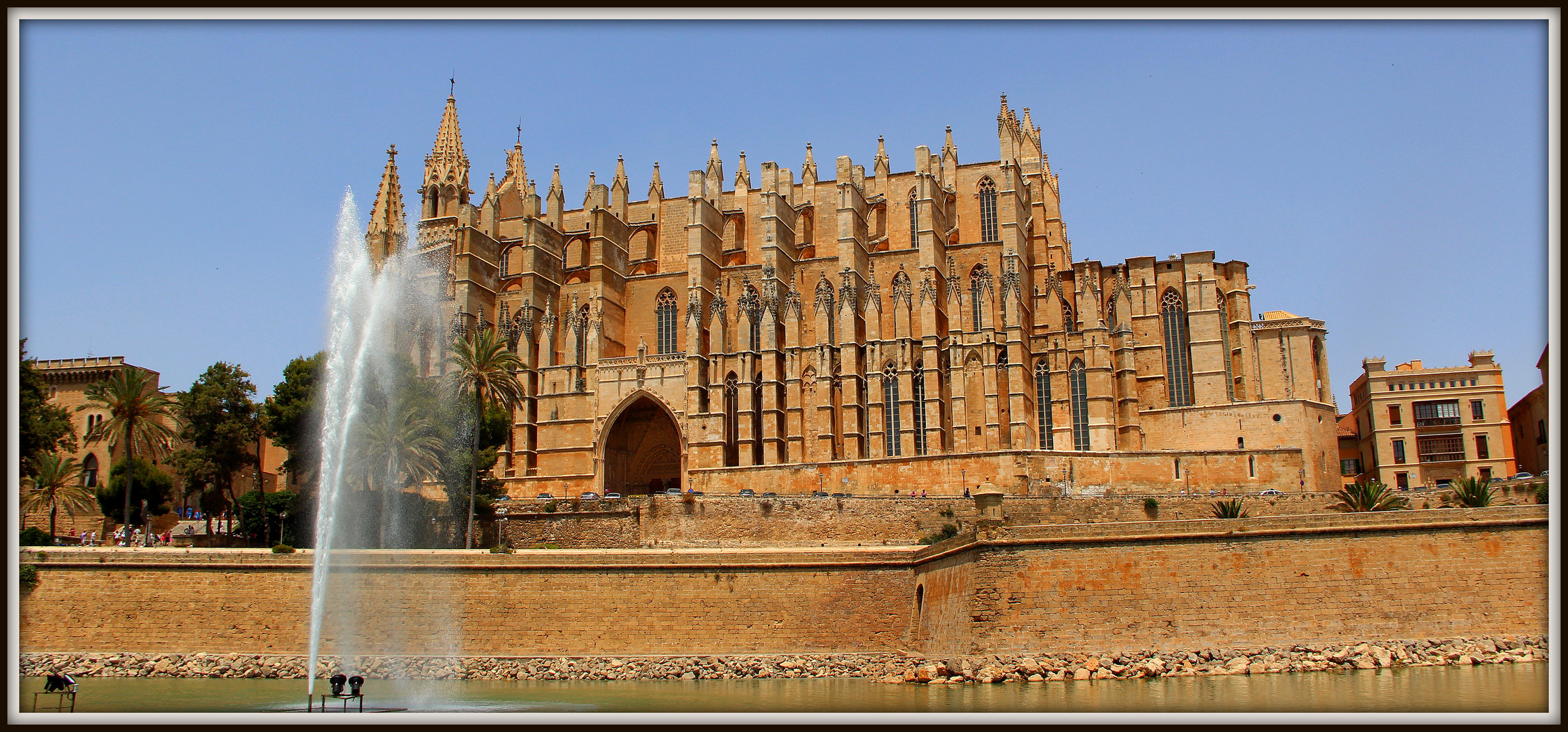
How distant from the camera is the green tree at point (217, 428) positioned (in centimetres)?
4381

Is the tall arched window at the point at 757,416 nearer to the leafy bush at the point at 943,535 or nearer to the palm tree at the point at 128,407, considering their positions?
the leafy bush at the point at 943,535

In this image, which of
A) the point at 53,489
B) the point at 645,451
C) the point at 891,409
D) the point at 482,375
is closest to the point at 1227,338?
the point at 891,409

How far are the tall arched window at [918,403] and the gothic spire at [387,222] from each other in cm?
2489

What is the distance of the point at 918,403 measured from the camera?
49.3m

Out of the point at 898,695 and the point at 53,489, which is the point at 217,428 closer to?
the point at 53,489

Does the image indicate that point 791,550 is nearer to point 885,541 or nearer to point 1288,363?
point 885,541

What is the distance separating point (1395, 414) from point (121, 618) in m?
45.6

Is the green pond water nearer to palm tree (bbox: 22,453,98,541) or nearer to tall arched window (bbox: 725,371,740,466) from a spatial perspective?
palm tree (bbox: 22,453,98,541)

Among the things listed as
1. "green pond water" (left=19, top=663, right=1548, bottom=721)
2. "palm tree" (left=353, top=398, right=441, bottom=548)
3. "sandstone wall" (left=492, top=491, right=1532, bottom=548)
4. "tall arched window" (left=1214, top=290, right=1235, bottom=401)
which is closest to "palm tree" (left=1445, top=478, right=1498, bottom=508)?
"sandstone wall" (left=492, top=491, right=1532, bottom=548)

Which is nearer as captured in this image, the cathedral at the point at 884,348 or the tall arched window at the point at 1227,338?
the cathedral at the point at 884,348

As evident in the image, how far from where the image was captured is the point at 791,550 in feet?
113

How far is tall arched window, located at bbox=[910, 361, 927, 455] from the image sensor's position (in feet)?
160

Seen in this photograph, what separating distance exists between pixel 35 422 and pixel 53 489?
7.84 ft

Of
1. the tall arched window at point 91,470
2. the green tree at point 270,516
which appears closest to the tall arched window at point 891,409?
the green tree at point 270,516
